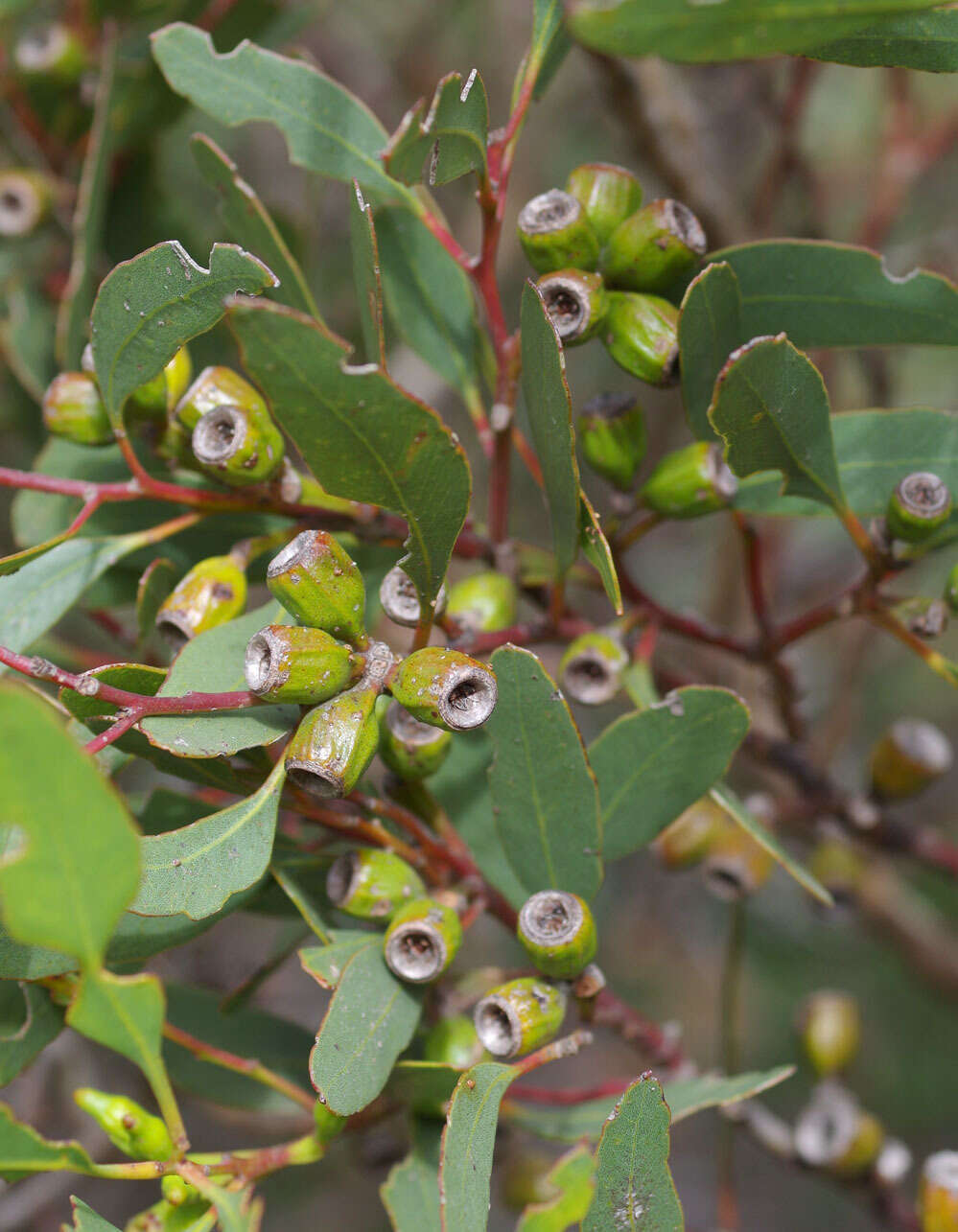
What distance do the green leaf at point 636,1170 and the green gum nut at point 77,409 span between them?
0.63 metres

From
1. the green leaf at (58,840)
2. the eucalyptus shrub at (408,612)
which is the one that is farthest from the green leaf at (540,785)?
the green leaf at (58,840)

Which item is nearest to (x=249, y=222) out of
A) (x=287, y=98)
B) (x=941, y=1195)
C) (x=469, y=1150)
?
(x=287, y=98)

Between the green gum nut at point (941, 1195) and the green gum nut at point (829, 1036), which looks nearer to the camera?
the green gum nut at point (941, 1195)

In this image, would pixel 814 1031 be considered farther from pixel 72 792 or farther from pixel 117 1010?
pixel 72 792

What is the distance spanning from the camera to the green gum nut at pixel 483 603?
0.88 meters

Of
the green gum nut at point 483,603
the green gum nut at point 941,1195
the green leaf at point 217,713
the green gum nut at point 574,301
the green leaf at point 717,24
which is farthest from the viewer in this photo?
the green gum nut at point 941,1195

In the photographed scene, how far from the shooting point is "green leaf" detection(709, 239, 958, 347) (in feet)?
2.75

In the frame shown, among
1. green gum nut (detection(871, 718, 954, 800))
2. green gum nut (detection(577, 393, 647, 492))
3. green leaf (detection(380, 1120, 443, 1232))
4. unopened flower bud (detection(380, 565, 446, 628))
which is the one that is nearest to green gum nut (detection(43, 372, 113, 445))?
unopened flower bud (detection(380, 565, 446, 628))

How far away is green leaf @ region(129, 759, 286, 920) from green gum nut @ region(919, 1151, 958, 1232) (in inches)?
30.7

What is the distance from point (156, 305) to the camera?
0.73 meters

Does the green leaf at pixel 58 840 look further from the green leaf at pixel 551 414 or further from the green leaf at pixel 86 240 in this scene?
the green leaf at pixel 86 240

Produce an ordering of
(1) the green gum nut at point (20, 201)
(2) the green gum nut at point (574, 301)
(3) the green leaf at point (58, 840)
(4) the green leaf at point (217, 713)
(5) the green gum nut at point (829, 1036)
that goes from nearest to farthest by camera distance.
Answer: (3) the green leaf at point (58, 840)
(4) the green leaf at point (217, 713)
(2) the green gum nut at point (574, 301)
(1) the green gum nut at point (20, 201)
(5) the green gum nut at point (829, 1036)

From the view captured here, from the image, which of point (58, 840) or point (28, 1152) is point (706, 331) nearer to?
point (58, 840)

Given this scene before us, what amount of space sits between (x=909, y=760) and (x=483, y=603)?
638mm
